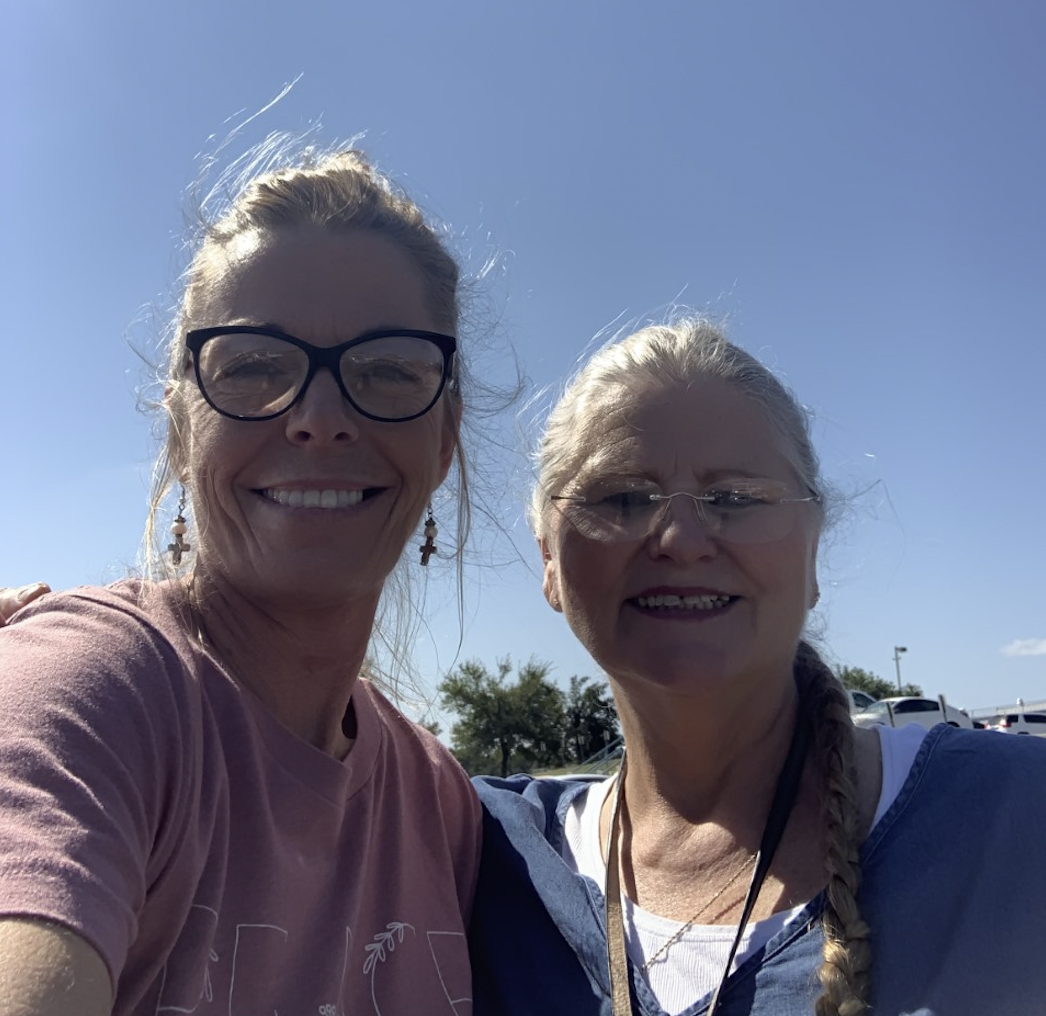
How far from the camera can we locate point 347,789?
78.0 inches

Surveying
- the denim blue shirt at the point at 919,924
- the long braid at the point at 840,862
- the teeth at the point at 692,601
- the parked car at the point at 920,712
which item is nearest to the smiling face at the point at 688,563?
the teeth at the point at 692,601

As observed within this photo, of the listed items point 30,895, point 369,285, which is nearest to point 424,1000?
point 30,895

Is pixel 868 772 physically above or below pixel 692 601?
below

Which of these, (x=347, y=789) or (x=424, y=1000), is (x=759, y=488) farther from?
(x=424, y=1000)

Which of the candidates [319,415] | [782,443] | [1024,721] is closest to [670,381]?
[782,443]

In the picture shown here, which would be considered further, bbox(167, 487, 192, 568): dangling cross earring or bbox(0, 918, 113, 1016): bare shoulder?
bbox(167, 487, 192, 568): dangling cross earring

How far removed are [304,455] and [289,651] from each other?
45cm

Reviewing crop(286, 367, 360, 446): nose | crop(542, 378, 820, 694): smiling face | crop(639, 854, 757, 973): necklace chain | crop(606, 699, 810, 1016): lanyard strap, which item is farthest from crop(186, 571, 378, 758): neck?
crop(639, 854, 757, 973): necklace chain

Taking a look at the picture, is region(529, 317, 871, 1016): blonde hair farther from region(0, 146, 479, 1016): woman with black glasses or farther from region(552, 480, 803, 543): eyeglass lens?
region(0, 146, 479, 1016): woman with black glasses

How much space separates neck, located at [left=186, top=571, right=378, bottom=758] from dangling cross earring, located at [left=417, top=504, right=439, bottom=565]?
18.4 inches

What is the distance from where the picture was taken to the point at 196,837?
1540 millimetres

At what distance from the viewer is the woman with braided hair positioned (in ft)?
5.88

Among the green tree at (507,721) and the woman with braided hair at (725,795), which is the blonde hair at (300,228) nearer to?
the woman with braided hair at (725,795)

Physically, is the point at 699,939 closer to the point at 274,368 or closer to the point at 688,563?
the point at 688,563
